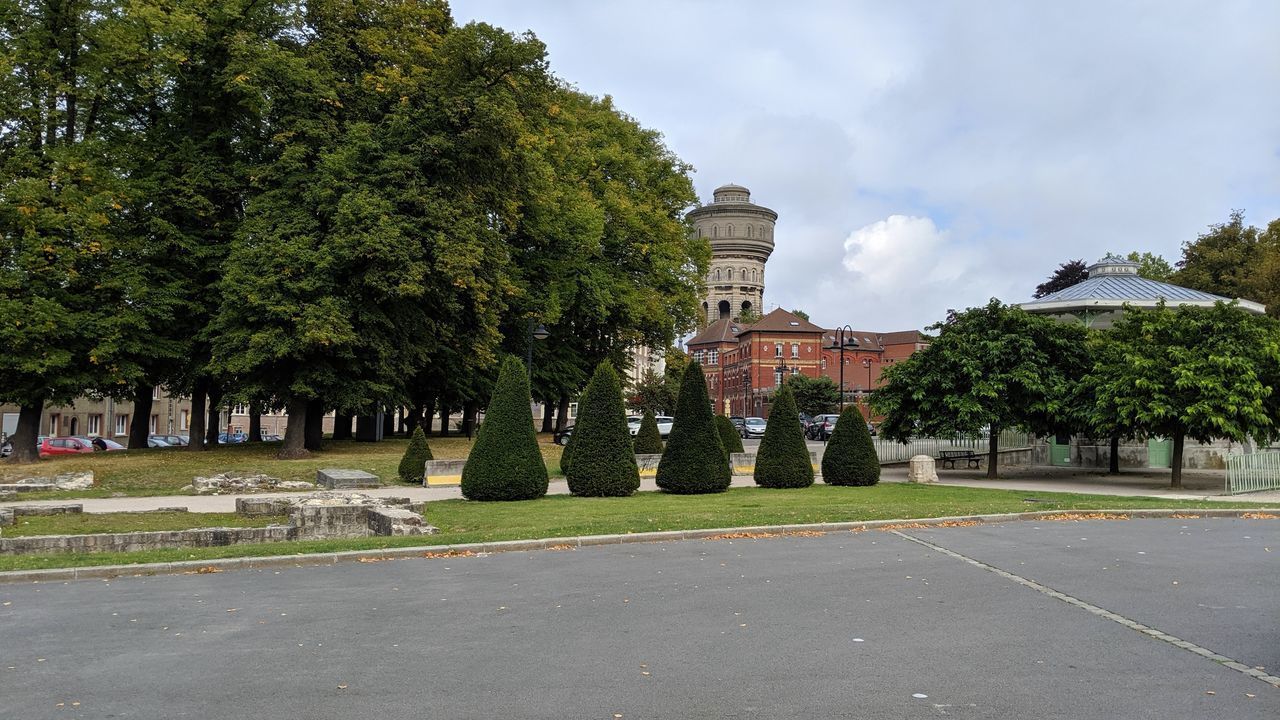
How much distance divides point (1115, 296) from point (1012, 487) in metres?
15.0

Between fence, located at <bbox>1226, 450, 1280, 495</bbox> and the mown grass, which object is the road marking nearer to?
the mown grass

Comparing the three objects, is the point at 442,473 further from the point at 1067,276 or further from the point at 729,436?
the point at 1067,276

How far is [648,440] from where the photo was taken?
3403 cm

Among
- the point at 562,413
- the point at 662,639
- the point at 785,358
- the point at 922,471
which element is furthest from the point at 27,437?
the point at 785,358

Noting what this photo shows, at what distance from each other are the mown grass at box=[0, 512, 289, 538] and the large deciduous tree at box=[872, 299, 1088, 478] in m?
20.3

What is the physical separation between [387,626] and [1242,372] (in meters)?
25.3

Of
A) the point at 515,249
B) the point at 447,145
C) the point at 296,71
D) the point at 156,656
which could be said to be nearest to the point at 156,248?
the point at 296,71

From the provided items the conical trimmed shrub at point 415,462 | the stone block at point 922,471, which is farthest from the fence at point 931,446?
the conical trimmed shrub at point 415,462

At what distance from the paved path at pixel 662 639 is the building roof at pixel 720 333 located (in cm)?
13510

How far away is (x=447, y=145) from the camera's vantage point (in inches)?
1216

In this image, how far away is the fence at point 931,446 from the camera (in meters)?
39.2

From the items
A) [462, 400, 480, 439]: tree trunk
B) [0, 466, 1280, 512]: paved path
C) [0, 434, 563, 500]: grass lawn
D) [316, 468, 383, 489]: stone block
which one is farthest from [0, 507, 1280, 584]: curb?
[462, 400, 480, 439]: tree trunk

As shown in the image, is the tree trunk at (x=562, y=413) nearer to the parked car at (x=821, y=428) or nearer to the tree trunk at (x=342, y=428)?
the tree trunk at (x=342, y=428)

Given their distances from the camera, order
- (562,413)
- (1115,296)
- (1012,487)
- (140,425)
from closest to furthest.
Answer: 1. (1012,487)
2. (140,425)
3. (1115,296)
4. (562,413)
